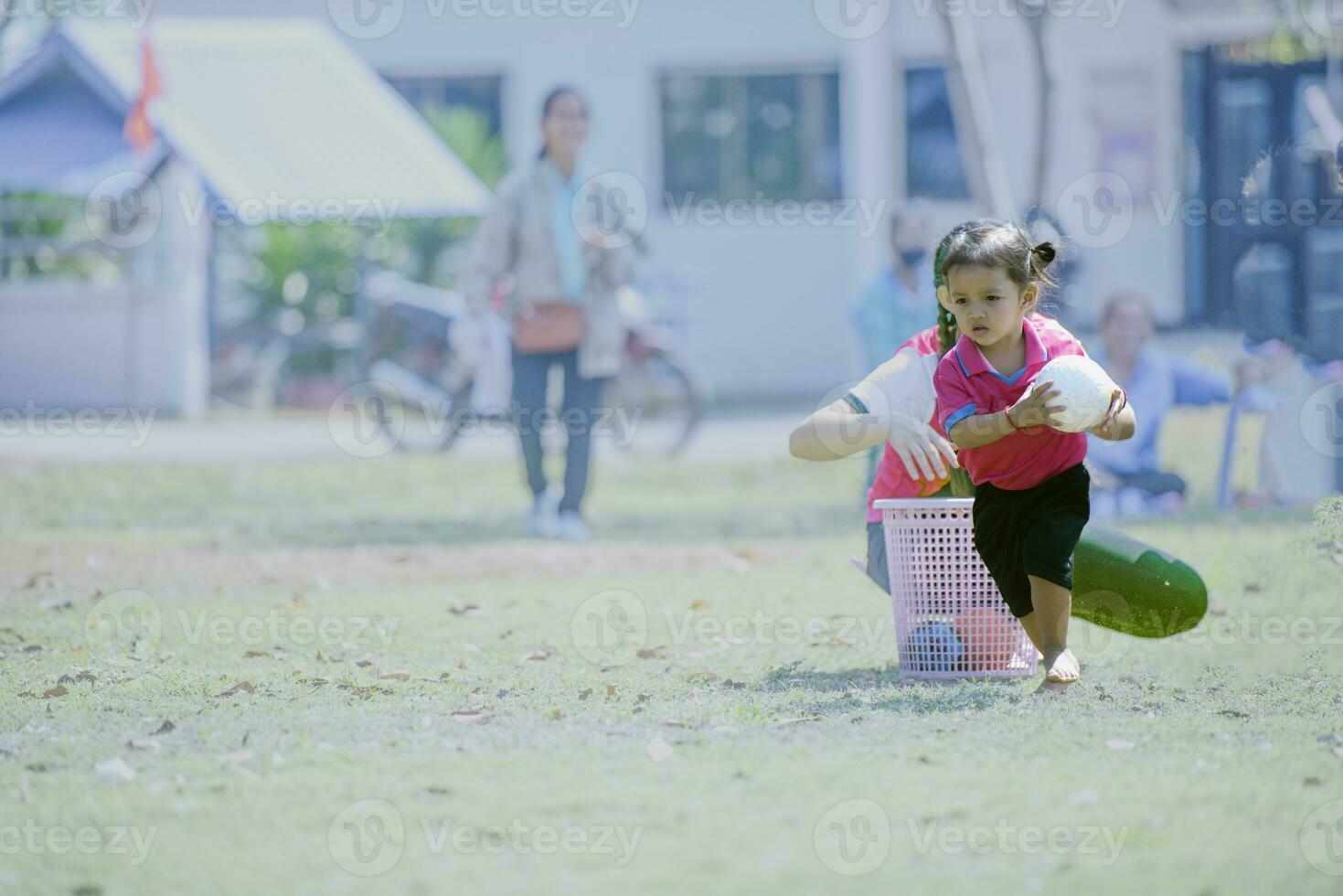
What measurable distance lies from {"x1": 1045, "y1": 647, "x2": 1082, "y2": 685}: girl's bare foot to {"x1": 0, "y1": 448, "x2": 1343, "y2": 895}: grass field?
98 mm

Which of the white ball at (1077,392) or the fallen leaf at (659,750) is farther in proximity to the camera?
the white ball at (1077,392)

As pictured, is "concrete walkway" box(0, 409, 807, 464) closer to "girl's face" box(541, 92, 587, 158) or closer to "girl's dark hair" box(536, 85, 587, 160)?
"girl's face" box(541, 92, 587, 158)

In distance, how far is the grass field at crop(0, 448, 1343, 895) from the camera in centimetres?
357

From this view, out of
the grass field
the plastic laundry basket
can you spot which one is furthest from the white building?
the plastic laundry basket

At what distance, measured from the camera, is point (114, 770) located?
436 centimetres

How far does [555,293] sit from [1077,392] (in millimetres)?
5530

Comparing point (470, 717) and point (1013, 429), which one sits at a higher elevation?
point (1013, 429)

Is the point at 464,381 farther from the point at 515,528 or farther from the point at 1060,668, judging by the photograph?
the point at 1060,668

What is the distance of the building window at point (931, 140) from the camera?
18719mm

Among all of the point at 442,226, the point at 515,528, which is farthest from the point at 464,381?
the point at 442,226

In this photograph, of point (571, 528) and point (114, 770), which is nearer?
point (114, 770)

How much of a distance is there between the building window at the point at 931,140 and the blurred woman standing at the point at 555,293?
9163mm

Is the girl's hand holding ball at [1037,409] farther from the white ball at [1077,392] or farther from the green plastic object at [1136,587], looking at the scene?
the green plastic object at [1136,587]

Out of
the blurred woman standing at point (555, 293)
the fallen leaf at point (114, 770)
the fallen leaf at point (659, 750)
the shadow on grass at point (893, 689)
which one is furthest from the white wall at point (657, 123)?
the fallen leaf at point (114, 770)
